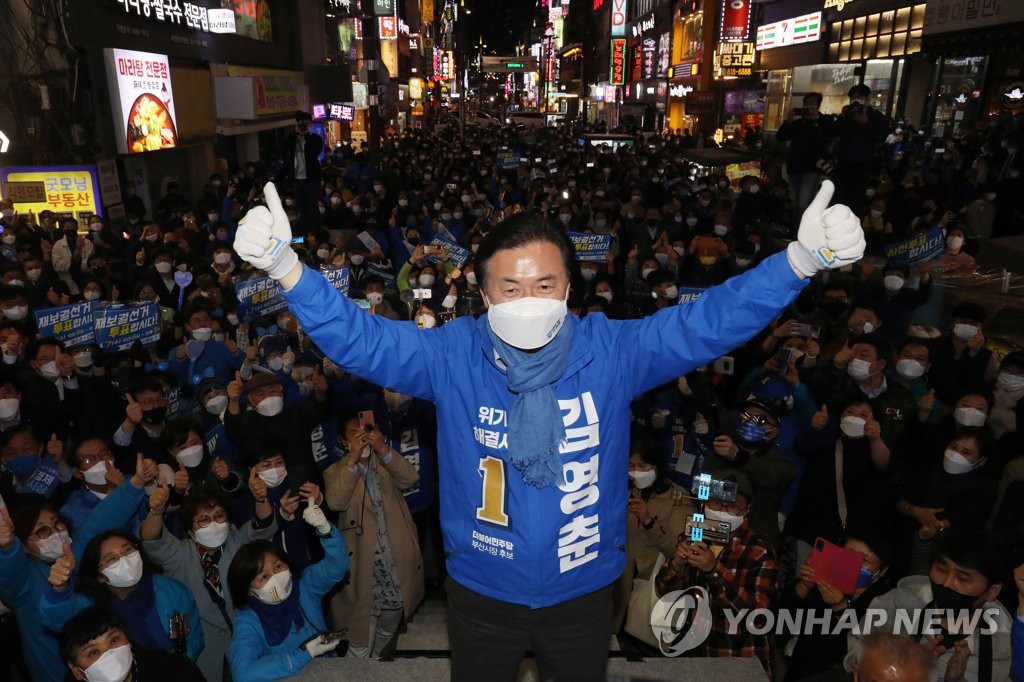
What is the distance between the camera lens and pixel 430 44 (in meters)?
85.0

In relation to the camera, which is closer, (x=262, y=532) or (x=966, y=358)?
(x=262, y=532)

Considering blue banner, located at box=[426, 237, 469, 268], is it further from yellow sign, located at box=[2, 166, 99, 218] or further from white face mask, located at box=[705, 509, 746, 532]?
yellow sign, located at box=[2, 166, 99, 218]

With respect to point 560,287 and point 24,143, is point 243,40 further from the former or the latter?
point 560,287

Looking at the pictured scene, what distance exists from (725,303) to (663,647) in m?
2.72

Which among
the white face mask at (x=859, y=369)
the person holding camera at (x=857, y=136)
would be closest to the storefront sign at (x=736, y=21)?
the person holding camera at (x=857, y=136)

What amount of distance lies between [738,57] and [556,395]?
40.8m

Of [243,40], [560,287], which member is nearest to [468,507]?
[560,287]

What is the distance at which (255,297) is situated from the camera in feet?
25.6

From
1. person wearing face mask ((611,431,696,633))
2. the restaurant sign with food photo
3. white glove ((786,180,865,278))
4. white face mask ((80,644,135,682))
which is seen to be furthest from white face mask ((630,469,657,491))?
the restaurant sign with food photo

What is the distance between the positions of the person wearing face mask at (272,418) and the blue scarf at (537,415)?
11.6 feet

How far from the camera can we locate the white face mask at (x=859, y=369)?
19.7ft

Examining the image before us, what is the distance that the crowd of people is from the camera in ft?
12.8

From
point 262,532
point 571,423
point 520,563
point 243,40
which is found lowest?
point 262,532

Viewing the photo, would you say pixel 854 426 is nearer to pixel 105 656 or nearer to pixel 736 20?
pixel 105 656
